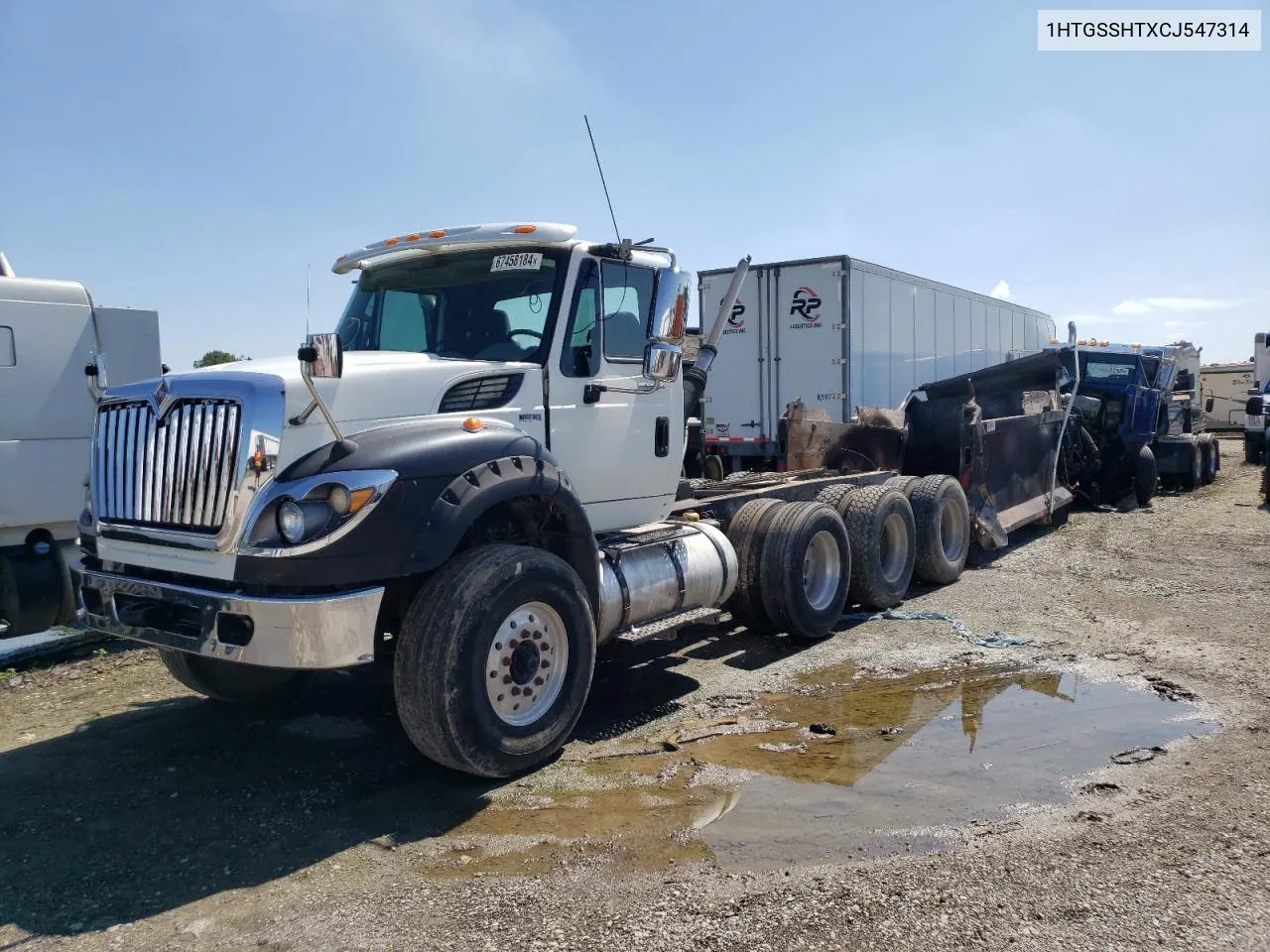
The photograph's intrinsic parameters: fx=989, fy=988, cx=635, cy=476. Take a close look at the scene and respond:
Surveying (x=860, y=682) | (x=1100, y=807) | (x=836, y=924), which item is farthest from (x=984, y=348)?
(x=836, y=924)

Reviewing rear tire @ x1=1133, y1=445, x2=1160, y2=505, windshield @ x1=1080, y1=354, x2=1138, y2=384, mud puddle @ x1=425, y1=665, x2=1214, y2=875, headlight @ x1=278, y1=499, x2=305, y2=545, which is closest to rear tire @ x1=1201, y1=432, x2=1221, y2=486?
windshield @ x1=1080, y1=354, x2=1138, y2=384

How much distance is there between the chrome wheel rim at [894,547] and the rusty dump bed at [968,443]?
710 millimetres

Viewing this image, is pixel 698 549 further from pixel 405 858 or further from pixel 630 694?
pixel 405 858

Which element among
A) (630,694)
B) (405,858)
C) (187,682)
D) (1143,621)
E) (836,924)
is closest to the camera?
(836,924)

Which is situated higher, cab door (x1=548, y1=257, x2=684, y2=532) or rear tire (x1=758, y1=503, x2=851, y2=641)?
cab door (x1=548, y1=257, x2=684, y2=532)

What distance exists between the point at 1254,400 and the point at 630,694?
674 inches

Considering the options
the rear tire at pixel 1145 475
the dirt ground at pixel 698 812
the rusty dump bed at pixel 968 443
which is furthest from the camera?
the rear tire at pixel 1145 475

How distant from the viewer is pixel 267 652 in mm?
4141

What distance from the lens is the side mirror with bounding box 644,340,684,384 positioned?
19.5 feet

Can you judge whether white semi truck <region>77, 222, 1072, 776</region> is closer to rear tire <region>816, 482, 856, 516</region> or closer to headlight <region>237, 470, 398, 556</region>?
headlight <region>237, 470, 398, 556</region>

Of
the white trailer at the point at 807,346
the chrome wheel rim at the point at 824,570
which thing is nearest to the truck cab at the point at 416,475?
the chrome wheel rim at the point at 824,570

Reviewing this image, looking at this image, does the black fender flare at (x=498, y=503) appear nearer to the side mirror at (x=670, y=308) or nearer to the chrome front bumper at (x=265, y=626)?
the chrome front bumper at (x=265, y=626)

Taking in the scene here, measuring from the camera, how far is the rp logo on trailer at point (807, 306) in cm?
1328

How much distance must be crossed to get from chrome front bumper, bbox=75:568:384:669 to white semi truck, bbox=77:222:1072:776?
1 centimetres
